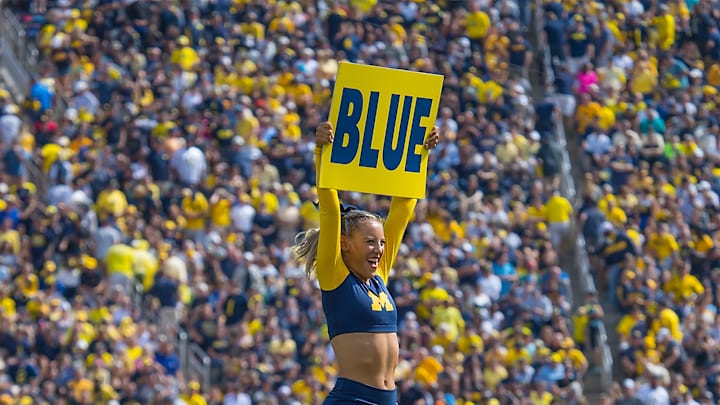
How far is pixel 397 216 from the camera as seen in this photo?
780cm

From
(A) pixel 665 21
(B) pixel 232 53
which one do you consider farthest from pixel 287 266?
(A) pixel 665 21

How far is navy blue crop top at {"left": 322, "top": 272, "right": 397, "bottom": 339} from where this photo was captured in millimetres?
7281

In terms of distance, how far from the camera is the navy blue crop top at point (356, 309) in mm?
7281

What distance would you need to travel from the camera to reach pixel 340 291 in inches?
288

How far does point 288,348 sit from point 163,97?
15.0 ft

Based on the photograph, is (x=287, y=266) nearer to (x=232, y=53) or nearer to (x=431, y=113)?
(x=232, y=53)

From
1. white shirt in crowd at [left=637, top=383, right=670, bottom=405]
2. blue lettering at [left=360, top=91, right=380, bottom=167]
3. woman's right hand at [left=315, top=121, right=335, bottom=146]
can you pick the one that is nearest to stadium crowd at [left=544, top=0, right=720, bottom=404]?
white shirt in crowd at [left=637, top=383, right=670, bottom=405]

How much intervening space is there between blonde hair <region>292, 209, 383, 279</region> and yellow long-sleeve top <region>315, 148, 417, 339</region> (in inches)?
3.1

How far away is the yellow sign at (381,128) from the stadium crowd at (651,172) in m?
10.0

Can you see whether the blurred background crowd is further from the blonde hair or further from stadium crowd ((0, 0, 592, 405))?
the blonde hair

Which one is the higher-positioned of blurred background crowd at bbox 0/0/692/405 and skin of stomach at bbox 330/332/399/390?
skin of stomach at bbox 330/332/399/390

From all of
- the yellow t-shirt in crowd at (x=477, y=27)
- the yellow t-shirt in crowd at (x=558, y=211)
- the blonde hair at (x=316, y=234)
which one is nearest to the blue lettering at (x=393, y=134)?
the blonde hair at (x=316, y=234)

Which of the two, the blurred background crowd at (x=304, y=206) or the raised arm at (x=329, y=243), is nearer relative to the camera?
the raised arm at (x=329, y=243)

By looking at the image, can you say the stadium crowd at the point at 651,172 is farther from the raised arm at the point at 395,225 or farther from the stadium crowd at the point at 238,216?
the raised arm at the point at 395,225
